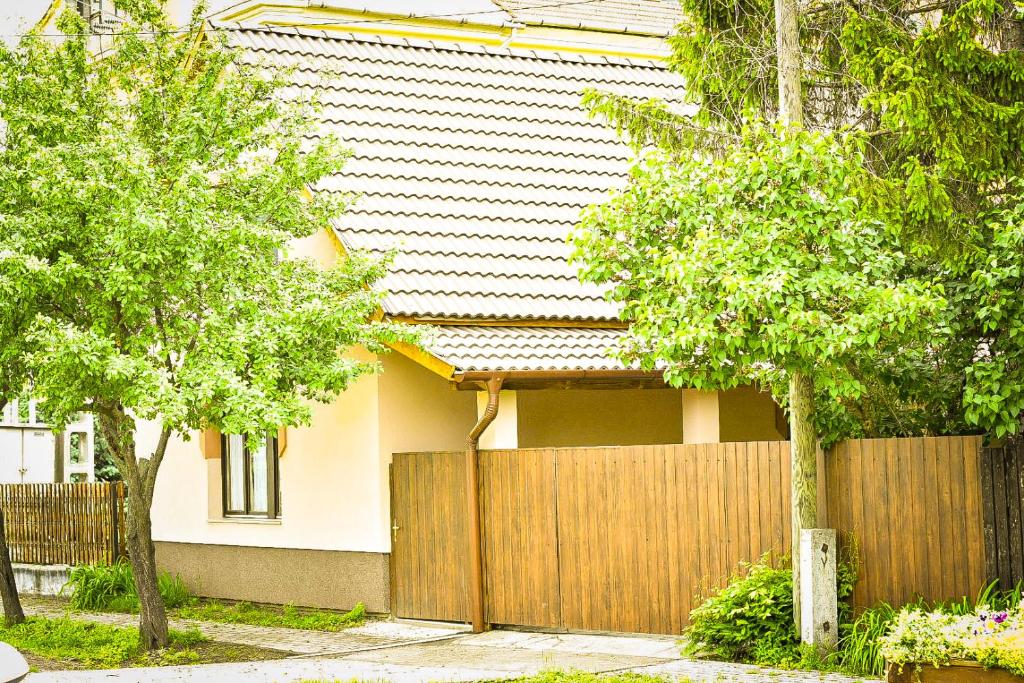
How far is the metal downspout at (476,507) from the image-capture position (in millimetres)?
14703

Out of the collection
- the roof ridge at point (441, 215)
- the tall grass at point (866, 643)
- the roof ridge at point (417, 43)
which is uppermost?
the roof ridge at point (417, 43)

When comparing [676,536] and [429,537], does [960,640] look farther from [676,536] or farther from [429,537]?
[429,537]

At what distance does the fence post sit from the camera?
67.9 ft

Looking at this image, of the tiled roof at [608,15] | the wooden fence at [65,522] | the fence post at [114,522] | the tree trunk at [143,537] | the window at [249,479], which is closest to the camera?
the tree trunk at [143,537]

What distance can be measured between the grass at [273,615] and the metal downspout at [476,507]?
193 cm

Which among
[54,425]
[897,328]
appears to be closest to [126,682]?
[54,425]

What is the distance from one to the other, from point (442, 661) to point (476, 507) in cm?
243

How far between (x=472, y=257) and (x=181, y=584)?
6324mm

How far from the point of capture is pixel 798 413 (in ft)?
38.2

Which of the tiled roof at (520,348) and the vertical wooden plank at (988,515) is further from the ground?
the tiled roof at (520,348)

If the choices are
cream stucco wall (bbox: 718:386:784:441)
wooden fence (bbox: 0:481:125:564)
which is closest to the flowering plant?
cream stucco wall (bbox: 718:386:784:441)

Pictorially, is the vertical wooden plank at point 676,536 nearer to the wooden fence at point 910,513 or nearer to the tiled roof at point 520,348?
the wooden fence at point 910,513

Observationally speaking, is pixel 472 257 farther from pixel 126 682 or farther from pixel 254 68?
pixel 126 682

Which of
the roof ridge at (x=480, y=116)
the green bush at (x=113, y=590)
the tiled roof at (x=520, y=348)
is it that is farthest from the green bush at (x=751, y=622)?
the green bush at (x=113, y=590)
